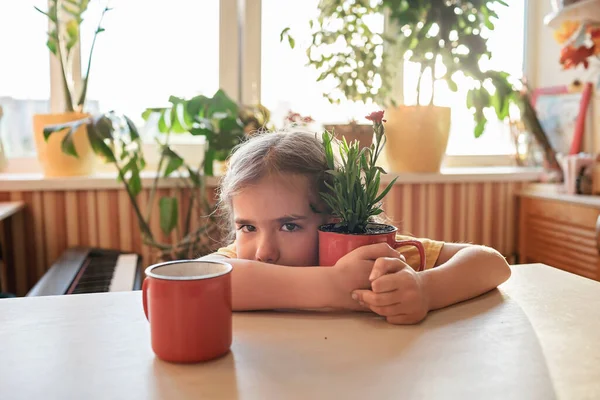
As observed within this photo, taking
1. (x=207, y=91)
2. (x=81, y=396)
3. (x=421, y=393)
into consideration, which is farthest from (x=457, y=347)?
(x=207, y=91)

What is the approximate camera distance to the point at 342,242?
2.18 ft

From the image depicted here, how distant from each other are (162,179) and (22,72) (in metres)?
0.74

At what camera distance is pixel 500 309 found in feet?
2.26

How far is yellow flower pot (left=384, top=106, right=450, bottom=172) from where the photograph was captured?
7.08ft

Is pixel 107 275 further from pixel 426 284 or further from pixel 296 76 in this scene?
pixel 296 76

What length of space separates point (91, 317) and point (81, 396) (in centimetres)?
23

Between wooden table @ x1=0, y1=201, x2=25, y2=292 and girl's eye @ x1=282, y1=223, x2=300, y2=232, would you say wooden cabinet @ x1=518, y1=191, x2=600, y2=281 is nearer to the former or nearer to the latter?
girl's eye @ x1=282, y1=223, x2=300, y2=232

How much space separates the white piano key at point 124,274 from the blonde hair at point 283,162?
0.61 meters

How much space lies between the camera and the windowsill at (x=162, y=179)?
1.88 meters

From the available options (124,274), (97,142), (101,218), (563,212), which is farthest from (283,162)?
(563,212)

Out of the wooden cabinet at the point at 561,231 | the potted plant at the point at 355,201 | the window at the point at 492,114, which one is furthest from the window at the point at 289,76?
the potted plant at the point at 355,201

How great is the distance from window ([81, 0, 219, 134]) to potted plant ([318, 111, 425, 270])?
1644mm

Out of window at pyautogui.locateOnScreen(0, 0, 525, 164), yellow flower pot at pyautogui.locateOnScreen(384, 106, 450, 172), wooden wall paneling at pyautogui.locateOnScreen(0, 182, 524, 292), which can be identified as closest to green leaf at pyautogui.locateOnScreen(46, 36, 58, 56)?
window at pyautogui.locateOnScreen(0, 0, 525, 164)

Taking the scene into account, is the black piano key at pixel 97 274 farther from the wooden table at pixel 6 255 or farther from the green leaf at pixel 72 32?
the green leaf at pixel 72 32
